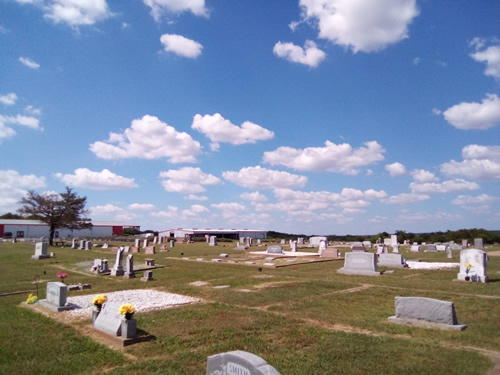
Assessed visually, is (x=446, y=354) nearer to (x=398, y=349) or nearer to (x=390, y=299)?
(x=398, y=349)

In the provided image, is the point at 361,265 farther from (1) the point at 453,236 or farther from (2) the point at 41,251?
(1) the point at 453,236

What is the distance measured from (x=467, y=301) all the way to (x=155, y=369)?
11.6 m

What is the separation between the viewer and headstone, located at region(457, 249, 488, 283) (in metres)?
17.9

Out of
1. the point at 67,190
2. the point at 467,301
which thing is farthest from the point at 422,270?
the point at 67,190

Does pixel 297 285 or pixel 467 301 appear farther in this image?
pixel 297 285

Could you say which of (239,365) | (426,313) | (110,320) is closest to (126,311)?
(110,320)

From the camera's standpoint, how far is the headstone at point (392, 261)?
24825 millimetres

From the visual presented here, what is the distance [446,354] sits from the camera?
301 inches

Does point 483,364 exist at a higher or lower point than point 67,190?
lower

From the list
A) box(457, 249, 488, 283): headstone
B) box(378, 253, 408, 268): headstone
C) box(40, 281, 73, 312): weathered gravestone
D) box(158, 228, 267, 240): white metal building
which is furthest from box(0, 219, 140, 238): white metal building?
box(457, 249, 488, 283): headstone

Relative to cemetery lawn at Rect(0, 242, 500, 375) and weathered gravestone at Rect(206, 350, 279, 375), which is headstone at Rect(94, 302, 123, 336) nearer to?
cemetery lawn at Rect(0, 242, 500, 375)

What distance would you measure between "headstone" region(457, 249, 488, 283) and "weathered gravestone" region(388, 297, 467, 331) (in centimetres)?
977

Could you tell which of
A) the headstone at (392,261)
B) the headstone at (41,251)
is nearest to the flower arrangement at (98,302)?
the headstone at (392,261)

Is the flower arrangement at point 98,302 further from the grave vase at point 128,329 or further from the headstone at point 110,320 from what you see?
the grave vase at point 128,329
